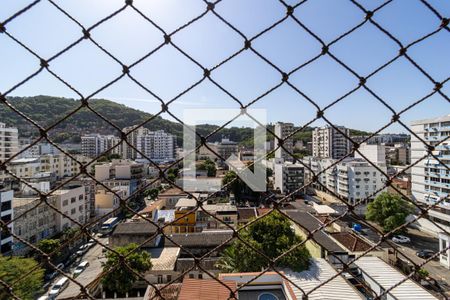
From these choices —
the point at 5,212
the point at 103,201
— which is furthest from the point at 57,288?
the point at 103,201

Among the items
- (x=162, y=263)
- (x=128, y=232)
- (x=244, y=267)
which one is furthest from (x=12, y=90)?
(x=128, y=232)


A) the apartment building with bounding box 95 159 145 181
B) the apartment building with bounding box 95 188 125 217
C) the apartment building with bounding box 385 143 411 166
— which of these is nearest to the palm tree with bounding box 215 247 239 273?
the apartment building with bounding box 95 188 125 217

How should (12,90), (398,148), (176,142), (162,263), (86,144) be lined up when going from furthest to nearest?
(176,142), (86,144), (398,148), (162,263), (12,90)

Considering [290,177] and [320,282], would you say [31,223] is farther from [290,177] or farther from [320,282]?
[290,177]

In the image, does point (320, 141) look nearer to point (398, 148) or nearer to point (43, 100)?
point (398, 148)

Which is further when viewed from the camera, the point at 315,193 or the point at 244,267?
the point at 315,193

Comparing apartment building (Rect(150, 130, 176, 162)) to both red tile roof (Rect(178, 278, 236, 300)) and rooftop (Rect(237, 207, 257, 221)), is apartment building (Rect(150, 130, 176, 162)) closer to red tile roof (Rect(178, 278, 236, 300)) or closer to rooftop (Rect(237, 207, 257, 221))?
rooftop (Rect(237, 207, 257, 221))

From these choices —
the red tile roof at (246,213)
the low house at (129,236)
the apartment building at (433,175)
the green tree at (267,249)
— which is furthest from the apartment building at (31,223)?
the apartment building at (433,175)
